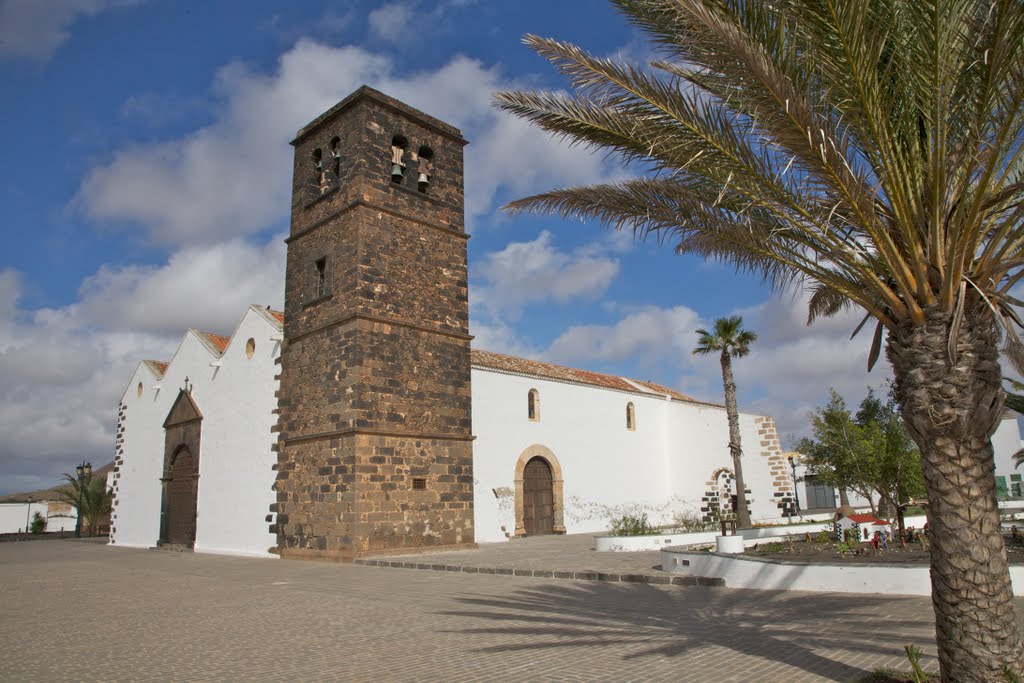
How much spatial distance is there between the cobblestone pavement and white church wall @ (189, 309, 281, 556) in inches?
238

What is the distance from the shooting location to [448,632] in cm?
664

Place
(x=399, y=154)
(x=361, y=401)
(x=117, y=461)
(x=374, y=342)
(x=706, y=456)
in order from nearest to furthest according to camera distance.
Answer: (x=361, y=401), (x=374, y=342), (x=399, y=154), (x=117, y=461), (x=706, y=456)

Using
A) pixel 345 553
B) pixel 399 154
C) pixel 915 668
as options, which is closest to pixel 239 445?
pixel 345 553

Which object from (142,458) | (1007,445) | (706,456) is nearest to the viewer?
(142,458)

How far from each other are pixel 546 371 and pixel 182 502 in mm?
11960

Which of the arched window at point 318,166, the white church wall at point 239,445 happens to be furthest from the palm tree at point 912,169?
the white church wall at point 239,445

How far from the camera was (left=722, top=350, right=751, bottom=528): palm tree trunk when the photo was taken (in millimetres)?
20094

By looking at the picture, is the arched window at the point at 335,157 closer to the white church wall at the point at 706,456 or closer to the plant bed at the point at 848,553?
the plant bed at the point at 848,553

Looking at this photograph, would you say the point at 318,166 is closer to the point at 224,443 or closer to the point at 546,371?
the point at 224,443

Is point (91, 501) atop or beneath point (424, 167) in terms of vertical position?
beneath

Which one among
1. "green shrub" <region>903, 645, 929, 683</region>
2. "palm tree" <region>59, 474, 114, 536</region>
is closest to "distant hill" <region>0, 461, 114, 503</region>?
"palm tree" <region>59, 474, 114, 536</region>

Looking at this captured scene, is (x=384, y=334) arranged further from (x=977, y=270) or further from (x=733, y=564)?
(x=977, y=270)

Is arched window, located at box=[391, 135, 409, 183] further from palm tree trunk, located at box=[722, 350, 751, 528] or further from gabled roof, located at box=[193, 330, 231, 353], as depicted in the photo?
palm tree trunk, located at box=[722, 350, 751, 528]

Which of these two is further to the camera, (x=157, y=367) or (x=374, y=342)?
(x=157, y=367)
